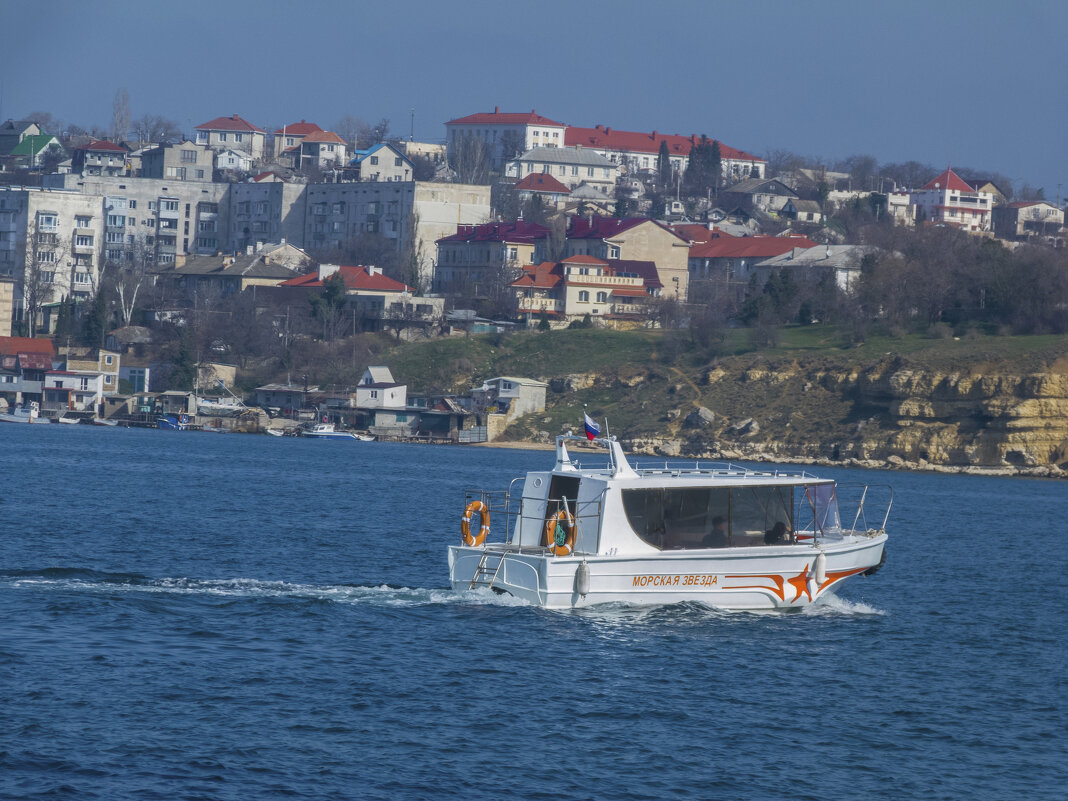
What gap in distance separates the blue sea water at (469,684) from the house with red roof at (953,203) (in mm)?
153329

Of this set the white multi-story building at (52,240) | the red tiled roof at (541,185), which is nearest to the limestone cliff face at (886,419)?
the white multi-story building at (52,240)

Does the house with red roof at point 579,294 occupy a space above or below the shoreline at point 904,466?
above

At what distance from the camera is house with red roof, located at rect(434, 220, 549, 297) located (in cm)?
14100

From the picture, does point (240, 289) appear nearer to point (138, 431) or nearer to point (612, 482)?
point (138, 431)

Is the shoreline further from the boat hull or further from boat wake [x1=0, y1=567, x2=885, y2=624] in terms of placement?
the boat hull

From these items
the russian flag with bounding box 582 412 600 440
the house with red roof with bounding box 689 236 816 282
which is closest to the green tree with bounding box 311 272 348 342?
the house with red roof with bounding box 689 236 816 282

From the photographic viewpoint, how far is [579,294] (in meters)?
129

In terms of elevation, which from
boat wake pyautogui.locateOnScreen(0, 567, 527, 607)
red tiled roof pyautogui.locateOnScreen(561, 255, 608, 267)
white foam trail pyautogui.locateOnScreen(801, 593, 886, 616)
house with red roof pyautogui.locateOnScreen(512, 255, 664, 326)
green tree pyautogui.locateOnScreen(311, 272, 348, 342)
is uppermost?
red tiled roof pyautogui.locateOnScreen(561, 255, 608, 267)

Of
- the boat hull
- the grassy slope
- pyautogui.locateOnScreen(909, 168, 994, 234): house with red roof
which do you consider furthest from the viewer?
pyautogui.locateOnScreen(909, 168, 994, 234): house with red roof

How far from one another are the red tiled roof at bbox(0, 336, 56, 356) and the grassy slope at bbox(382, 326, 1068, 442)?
1076 inches

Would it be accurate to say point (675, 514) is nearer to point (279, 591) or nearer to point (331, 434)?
point (279, 591)

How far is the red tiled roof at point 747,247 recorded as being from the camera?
143875 millimetres

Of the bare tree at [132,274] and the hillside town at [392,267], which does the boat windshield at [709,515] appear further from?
the bare tree at [132,274]

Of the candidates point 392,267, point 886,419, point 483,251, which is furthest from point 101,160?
point 886,419
